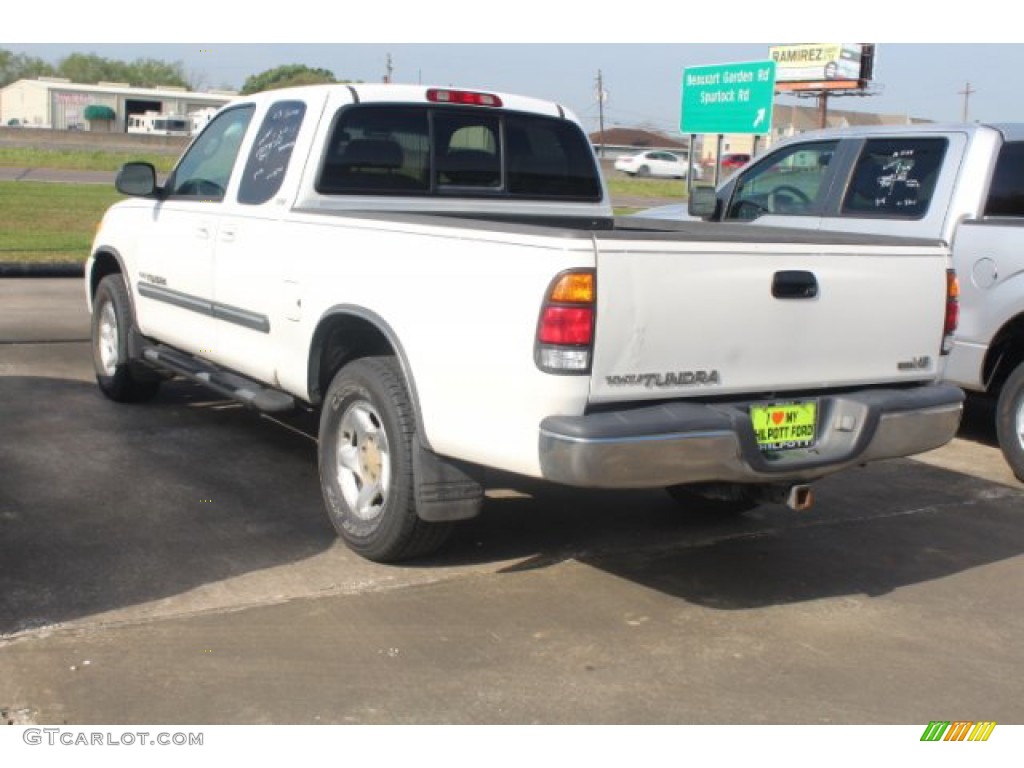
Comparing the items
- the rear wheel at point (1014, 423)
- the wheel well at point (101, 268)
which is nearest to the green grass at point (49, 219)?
the wheel well at point (101, 268)

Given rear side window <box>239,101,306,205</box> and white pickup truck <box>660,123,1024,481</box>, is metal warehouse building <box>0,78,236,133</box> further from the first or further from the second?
rear side window <box>239,101,306,205</box>

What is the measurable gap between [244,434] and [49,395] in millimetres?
1646

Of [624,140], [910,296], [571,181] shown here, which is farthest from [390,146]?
[624,140]

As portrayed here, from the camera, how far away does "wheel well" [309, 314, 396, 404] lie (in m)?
5.07

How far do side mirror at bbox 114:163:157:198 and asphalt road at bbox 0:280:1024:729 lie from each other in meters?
1.42

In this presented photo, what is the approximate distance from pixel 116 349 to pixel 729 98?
1287cm

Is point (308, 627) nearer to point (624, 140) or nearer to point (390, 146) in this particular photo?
point (390, 146)

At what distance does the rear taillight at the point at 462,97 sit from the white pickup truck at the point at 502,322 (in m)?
0.02

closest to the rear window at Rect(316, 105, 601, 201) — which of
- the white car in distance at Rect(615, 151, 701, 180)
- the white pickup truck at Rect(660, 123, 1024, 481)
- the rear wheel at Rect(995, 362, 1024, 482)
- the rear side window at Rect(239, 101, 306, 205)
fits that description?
the rear side window at Rect(239, 101, 306, 205)

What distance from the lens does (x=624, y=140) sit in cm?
10156

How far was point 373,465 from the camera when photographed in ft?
16.3

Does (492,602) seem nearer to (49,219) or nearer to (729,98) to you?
(729,98)

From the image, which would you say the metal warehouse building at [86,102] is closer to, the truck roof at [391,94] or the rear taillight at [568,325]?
the truck roof at [391,94]

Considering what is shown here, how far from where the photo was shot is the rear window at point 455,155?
19.0 feet
